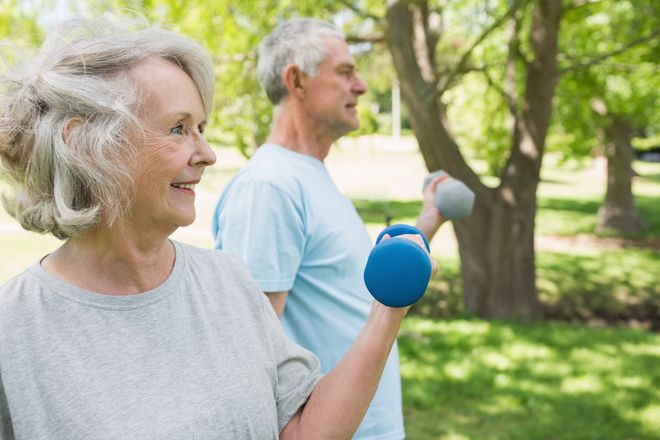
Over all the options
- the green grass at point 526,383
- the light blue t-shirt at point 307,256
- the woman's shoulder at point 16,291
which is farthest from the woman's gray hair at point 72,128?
the green grass at point 526,383

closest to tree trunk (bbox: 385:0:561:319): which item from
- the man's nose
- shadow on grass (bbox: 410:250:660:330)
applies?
shadow on grass (bbox: 410:250:660:330)

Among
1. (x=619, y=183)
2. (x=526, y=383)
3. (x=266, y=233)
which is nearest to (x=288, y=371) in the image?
(x=266, y=233)

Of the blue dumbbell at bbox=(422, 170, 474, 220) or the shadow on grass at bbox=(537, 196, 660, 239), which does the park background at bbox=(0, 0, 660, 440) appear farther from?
the shadow on grass at bbox=(537, 196, 660, 239)

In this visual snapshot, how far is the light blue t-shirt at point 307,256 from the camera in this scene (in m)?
1.99

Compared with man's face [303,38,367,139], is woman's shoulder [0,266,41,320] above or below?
below

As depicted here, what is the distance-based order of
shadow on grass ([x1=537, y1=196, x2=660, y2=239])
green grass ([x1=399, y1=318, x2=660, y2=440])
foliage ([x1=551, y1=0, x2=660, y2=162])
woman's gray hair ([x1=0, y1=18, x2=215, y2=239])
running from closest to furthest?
woman's gray hair ([x1=0, y1=18, x2=215, y2=239]) < green grass ([x1=399, y1=318, x2=660, y2=440]) < foliage ([x1=551, y1=0, x2=660, y2=162]) < shadow on grass ([x1=537, y1=196, x2=660, y2=239])

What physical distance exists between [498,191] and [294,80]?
497 cm

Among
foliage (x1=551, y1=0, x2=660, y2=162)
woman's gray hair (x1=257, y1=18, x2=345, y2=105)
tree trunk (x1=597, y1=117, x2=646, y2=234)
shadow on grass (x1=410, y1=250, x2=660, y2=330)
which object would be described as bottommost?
shadow on grass (x1=410, y1=250, x2=660, y2=330)

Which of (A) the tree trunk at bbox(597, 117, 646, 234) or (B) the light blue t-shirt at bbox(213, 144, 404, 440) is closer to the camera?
(B) the light blue t-shirt at bbox(213, 144, 404, 440)

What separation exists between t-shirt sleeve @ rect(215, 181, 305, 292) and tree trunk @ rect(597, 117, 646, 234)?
12951 millimetres

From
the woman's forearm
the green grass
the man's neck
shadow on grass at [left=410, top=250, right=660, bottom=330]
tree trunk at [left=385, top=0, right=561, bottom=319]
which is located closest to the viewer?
the woman's forearm

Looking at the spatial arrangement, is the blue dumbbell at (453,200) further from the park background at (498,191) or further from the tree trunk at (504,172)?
the tree trunk at (504,172)

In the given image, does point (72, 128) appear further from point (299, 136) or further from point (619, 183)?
point (619, 183)

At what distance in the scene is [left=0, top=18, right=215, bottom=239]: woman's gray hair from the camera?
1.30 m
